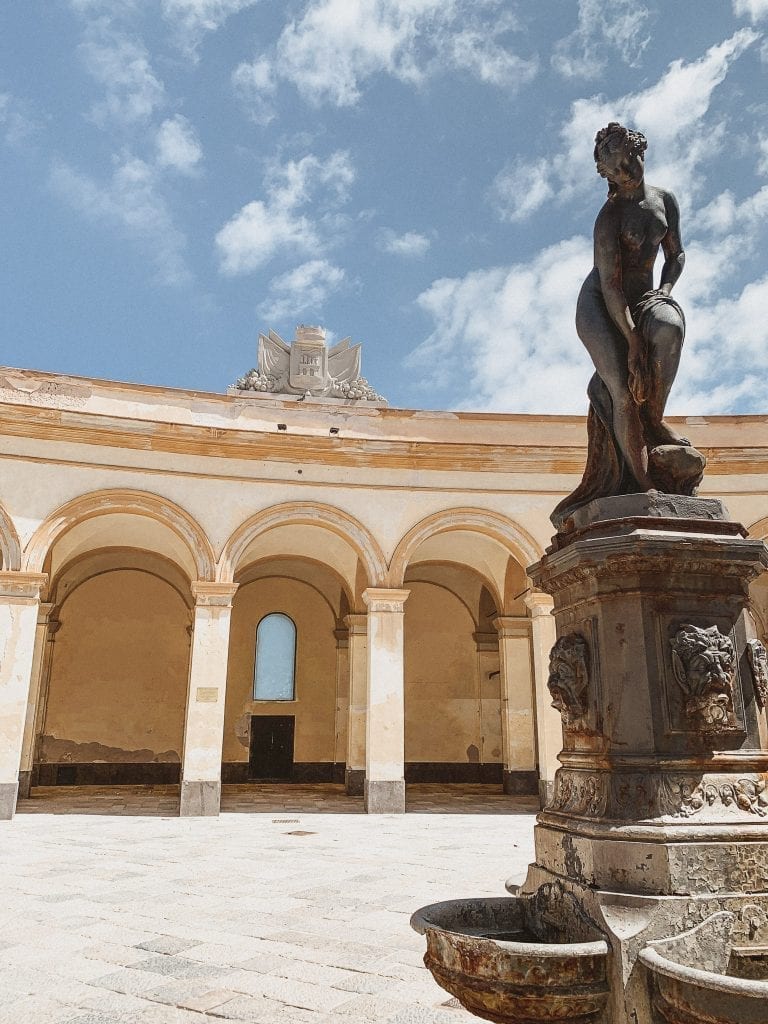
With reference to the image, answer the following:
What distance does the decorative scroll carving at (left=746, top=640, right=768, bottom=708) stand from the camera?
3.40 metres

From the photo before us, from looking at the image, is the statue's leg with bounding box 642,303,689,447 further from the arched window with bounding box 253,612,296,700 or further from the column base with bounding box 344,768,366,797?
the arched window with bounding box 253,612,296,700

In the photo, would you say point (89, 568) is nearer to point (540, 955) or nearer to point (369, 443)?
point (369, 443)

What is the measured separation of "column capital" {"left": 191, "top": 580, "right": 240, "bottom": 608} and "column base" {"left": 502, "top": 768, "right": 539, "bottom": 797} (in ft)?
22.9

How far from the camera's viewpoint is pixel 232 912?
5480mm

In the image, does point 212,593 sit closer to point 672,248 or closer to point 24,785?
point 24,785

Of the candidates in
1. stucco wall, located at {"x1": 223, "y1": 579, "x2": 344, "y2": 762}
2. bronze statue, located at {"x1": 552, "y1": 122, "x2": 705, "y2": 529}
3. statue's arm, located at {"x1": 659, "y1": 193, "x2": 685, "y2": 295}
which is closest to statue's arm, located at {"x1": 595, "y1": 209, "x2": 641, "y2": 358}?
bronze statue, located at {"x1": 552, "y1": 122, "x2": 705, "y2": 529}

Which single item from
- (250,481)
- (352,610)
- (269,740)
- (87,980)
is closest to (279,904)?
(87,980)

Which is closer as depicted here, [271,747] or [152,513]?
[152,513]

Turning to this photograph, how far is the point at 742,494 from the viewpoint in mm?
14391

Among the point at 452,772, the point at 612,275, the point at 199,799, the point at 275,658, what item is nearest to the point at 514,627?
the point at 452,772

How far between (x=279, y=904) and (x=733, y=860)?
12.7 ft

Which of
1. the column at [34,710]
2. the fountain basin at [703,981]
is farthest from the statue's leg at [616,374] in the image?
the column at [34,710]

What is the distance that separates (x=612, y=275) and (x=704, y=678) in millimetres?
2084

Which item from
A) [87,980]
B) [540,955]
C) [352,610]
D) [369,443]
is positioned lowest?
[87,980]
